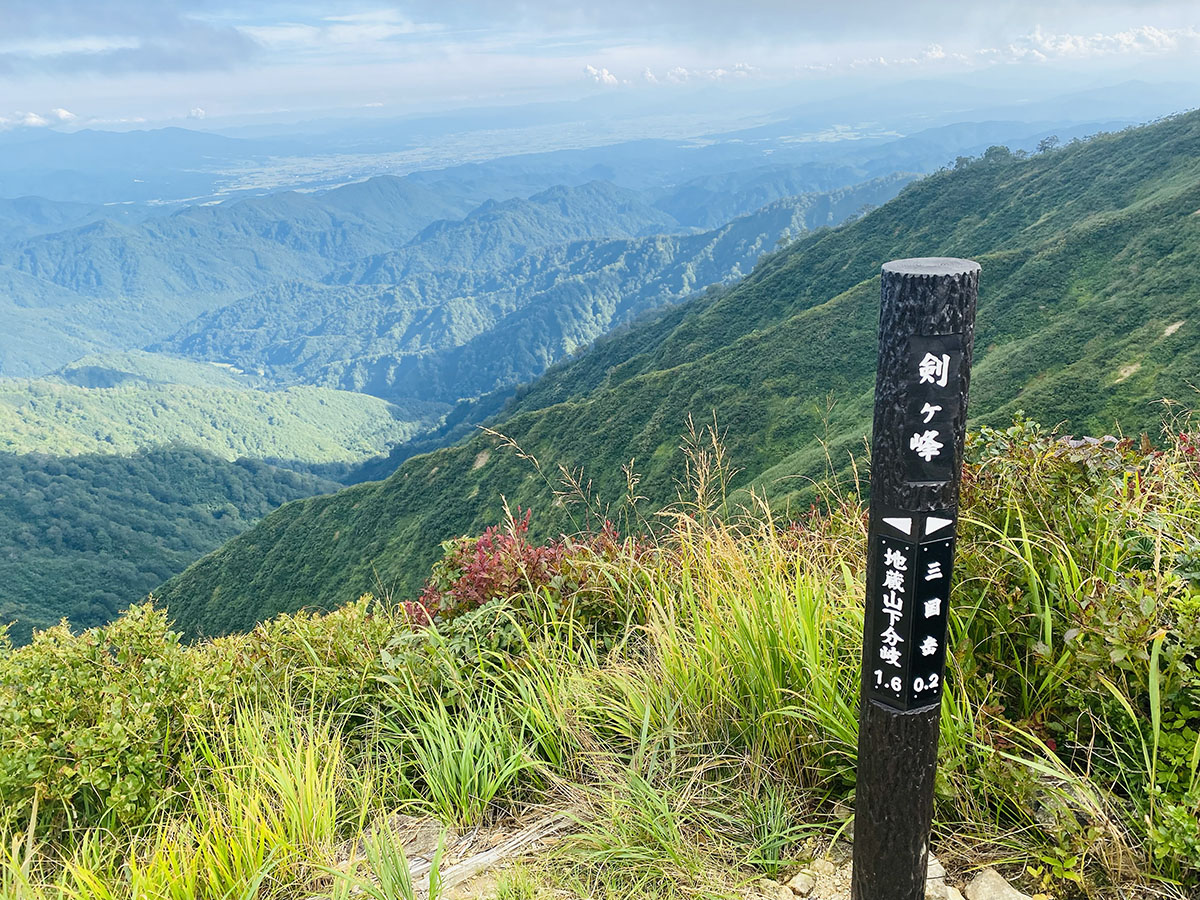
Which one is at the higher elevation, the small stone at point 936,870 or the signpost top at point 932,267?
the signpost top at point 932,267

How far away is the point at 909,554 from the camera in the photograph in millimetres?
1908

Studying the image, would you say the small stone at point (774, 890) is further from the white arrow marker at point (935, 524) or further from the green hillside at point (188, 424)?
the green hillside at point (188, 424)

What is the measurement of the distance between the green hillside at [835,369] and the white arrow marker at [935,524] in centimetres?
2528

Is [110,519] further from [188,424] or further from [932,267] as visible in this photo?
[932,267]

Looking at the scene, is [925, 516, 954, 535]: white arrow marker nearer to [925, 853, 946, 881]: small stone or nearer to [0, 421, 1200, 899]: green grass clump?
[0, 421, 1200, 899]: green grass clump

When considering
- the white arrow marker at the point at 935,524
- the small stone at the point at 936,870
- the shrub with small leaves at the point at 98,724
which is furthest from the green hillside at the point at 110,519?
the white arrow marker at the point at 935,524

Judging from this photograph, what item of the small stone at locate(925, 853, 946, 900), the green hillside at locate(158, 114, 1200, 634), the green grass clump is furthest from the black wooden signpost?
the green hillside at locate(158, 114, 1200, 634)

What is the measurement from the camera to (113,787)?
9.70ft

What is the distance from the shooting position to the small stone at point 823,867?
2.44 m

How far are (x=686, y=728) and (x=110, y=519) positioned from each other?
121m

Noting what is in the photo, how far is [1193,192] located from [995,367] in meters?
17.9

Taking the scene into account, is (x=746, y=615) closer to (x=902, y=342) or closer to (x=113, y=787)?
(x=902, y=342)

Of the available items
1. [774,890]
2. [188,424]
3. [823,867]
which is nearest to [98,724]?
[774,890]

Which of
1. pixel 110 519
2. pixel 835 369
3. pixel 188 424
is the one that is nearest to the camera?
pixel 835 369
